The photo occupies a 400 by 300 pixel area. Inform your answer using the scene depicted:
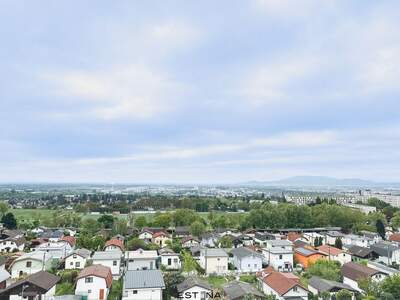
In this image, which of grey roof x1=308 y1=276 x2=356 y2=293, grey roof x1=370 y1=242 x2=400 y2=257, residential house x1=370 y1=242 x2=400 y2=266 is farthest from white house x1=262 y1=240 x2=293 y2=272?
grey roof x1=370 y1=242 x2=400 y2=257

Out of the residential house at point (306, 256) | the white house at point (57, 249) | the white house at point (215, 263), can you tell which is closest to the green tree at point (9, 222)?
the white house at point (57, 249)

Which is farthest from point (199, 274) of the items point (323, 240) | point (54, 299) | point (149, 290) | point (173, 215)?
point (173, 215)

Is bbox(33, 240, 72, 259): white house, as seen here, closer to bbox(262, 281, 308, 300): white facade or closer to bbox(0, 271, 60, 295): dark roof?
bbox(0, 271, 60, 295): dark roof

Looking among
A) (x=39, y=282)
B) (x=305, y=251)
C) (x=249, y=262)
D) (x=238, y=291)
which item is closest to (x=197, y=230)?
(x=249, y=262)

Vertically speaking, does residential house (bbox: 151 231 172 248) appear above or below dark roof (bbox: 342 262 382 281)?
below

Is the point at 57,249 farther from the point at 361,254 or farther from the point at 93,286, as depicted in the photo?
the point at 361,254

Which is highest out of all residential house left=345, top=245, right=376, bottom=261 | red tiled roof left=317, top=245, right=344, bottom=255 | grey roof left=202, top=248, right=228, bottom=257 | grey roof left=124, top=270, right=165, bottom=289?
grey roof left=124, top=270, right=165, bottom=289

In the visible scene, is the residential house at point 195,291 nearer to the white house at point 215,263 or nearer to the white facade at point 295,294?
the white facade at point 295,294
